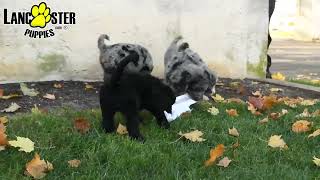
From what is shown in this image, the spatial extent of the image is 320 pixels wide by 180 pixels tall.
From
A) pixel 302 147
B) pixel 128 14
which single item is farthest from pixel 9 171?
pixel 128 14

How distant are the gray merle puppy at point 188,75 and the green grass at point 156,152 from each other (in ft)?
2.95

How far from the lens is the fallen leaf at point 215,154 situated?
3607 millimetres

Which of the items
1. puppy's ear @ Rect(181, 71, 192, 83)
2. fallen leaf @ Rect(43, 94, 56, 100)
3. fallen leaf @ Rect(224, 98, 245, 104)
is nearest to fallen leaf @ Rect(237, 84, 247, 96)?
fallen leaf @ Rect(224, 98, 245, 104)

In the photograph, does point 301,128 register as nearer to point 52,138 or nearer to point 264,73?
point 52,138

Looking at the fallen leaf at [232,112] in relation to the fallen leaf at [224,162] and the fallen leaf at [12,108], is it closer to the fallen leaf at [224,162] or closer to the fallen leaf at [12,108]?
the fallen leaf at [224,162]

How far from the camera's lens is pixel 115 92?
4.05 m

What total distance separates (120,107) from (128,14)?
125 inches

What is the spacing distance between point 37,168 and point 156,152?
0.87 metres

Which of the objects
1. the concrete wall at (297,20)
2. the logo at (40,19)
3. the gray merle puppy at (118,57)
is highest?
the logo at (40,19)

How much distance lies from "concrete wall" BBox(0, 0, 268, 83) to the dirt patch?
28cm

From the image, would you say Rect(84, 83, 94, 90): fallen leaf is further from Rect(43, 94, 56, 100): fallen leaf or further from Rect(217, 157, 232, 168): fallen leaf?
Rect(217, 157, 232, 168): fallen leaf

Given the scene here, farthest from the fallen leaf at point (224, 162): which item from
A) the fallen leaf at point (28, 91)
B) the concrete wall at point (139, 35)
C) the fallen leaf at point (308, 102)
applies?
the concrete wall at point (139, 35)

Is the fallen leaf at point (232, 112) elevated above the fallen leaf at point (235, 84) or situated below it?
above

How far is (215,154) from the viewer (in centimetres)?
372
